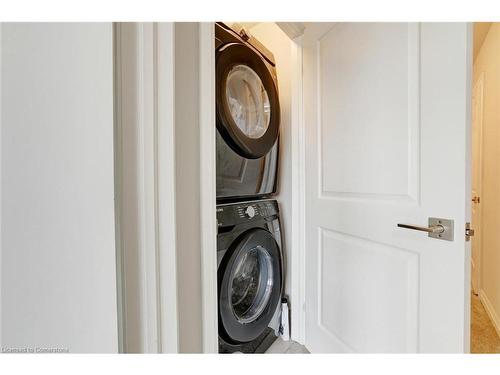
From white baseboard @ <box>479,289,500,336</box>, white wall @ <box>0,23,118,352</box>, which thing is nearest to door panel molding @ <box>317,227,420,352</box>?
white wall @ <box>0,23,118,352</box>

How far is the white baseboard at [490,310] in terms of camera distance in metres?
1.59

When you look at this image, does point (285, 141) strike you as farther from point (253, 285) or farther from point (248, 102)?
point (253, 285)

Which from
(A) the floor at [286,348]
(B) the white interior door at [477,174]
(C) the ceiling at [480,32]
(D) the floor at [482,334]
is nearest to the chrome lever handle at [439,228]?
(A) the floor at [286,348]

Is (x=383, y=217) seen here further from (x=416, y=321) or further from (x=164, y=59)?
(x=164, y=59)

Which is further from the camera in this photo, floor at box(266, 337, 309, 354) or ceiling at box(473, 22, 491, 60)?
ceiling at box(473, 22, 491, 60)

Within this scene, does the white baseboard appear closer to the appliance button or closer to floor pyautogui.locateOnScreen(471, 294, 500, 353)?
floor pyautogui.locateOnScreen(471, 294, 500, 353)

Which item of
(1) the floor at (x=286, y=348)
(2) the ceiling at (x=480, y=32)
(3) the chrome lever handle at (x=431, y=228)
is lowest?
(1) the floor at (x=286, y=348)

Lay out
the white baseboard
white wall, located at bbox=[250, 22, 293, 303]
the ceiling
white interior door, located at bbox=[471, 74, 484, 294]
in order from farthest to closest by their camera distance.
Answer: white interior door, located at bbox=[471, 74, 484, 294] → the ceiling → the white baseboard → white wall, located at bbox=[250, 22, 293, 303]

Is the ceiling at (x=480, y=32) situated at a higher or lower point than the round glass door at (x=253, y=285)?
higher

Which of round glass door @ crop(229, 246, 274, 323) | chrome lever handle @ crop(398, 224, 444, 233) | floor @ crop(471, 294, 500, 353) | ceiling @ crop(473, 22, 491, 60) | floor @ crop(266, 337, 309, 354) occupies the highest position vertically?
ceiling @ crop(473, 22, 491, 60)

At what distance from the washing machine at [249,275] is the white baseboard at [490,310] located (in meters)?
1.47

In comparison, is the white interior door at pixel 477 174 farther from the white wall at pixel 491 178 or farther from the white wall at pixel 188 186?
the white wall at pixel 188 186

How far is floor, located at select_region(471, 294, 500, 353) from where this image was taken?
1409mm
